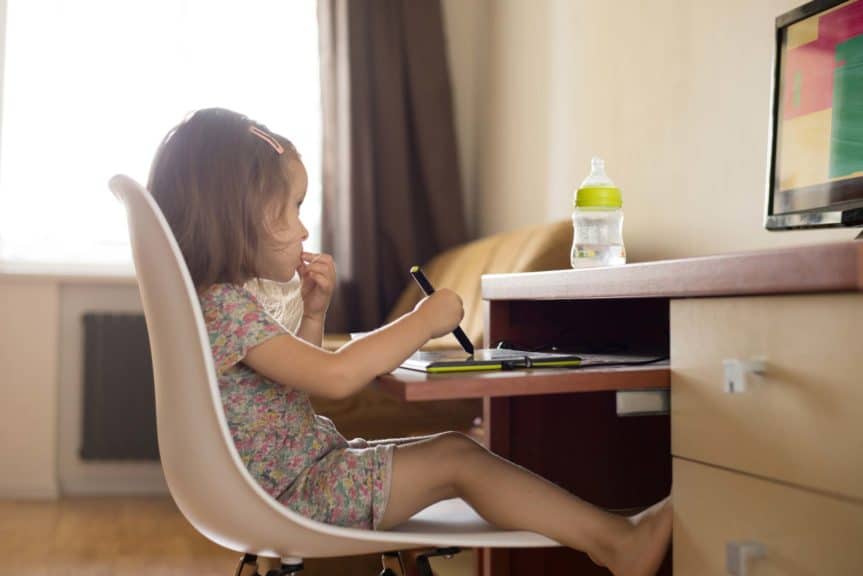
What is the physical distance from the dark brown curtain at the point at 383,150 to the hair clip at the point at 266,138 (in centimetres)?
222

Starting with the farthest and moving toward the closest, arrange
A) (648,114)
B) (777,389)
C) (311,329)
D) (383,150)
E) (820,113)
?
(383,150) → (648,114) → (311,329) → (820,113) → (777,389)

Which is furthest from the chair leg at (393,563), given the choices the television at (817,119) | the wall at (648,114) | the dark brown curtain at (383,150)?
the dark brown curtain at (383,150)

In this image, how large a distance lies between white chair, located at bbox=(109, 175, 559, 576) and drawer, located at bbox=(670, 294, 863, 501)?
251 mm

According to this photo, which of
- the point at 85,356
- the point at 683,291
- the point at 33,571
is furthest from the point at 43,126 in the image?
the point at 683,291

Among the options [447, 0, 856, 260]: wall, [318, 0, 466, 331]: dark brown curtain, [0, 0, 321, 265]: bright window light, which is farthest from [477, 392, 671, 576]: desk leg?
[0, 0, 321, 265]: bright window light

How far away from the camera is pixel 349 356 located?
3.67 feet

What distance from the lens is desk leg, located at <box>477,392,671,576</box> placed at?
60.6 inches

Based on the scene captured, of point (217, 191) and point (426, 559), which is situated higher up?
point (217, 191)

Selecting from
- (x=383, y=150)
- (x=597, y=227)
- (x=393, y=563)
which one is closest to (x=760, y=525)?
(x=393, y=563)

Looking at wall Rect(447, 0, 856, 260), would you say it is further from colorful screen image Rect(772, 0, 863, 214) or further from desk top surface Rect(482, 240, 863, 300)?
desk top surface Rect(482, 240, 863, 300)

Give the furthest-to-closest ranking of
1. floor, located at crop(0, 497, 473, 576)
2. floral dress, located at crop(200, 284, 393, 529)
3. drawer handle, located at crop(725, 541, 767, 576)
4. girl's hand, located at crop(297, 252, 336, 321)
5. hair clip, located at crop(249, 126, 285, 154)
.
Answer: floor, located at crop(0, 497, 473, 576) < girl's hand, located at crop(297, 252, 336, 321) < hair clip, located at crop(249, 126, 285, 154) < floral dress, located at crop(200, 284, 393, 529) < drawer handle, located at crop(725, 541, 767, 576)

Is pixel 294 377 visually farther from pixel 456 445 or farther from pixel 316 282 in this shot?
pixel 316 282

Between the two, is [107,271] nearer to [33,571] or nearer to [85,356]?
[85,356]

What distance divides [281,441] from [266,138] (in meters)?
0.39
